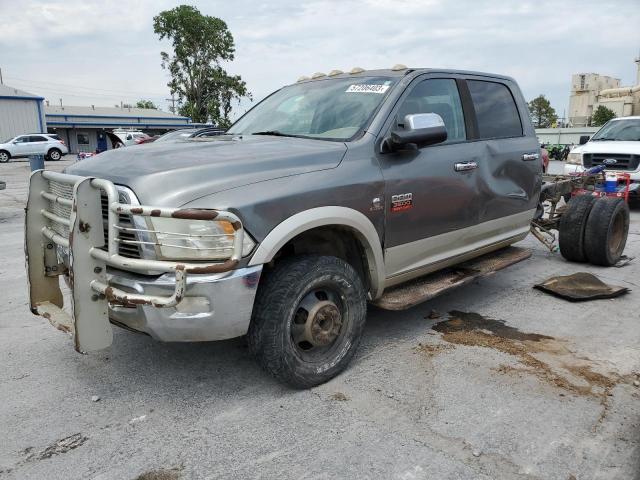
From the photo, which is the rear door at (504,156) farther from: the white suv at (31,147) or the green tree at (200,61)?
the green tree at (200,61)

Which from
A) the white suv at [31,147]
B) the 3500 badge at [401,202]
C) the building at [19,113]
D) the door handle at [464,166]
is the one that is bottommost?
the 3500 badge at [401,202]

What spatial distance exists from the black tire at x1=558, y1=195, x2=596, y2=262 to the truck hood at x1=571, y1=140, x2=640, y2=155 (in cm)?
498

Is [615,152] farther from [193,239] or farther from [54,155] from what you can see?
[54,155]

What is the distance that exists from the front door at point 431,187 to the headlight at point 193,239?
4.13 feet

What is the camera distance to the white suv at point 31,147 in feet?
106

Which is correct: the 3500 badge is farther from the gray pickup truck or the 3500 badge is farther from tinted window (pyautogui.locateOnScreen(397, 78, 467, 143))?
tinted window (pyautogui.locateOnScreen(397, 78, 467, 143))

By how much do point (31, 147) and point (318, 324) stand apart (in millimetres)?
35430

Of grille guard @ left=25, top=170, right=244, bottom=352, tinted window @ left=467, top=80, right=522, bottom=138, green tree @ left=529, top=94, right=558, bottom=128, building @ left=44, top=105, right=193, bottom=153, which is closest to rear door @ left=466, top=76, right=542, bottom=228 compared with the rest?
tinted window @ left=467, top=80, right=522, bottom=138

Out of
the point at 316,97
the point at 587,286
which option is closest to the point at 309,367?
the point at 316,97

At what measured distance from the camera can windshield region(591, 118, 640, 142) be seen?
11.0 m

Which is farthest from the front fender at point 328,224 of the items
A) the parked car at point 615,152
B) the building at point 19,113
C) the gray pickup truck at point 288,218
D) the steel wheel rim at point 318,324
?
the building at point 19,113

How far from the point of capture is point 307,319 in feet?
10.4

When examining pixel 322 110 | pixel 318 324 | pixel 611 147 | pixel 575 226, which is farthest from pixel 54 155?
pixel 318 324

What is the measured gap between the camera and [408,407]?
121 inches
